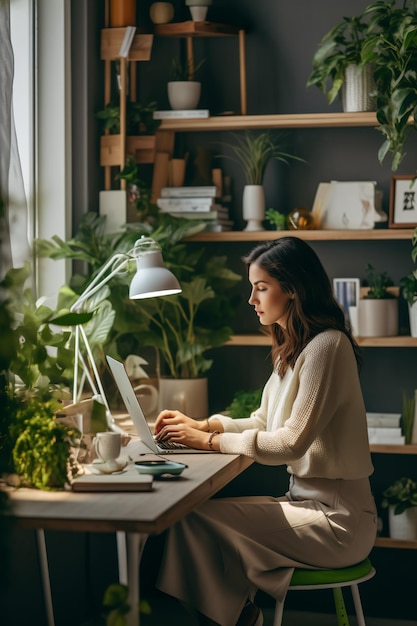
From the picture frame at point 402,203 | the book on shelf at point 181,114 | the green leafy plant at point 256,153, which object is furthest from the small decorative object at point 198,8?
the picture frame at point 402,203

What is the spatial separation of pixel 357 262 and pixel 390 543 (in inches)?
45.2

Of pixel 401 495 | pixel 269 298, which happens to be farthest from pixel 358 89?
pixel 401 495

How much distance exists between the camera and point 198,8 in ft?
13.4

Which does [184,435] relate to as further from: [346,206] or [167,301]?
[346,206]

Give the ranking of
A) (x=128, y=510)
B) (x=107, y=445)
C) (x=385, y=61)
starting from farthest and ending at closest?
(x=385, y=61)
(x=107, y=445)
(x=128, y=510)

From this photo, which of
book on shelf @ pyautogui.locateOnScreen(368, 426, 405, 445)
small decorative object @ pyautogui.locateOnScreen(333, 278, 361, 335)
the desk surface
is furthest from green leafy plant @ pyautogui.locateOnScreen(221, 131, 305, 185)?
the desk surface

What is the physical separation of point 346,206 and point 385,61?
61 centimetres

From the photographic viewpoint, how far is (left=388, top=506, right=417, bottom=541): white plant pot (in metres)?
3.84

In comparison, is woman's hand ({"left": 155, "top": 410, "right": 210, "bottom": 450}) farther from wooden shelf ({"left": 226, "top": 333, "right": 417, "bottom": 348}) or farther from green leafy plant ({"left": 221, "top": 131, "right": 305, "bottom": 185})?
green leafy plant ({"left": 221, "top": 131, "right": 305, "bottom": 185})

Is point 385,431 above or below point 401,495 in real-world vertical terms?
above

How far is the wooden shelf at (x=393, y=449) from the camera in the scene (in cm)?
380

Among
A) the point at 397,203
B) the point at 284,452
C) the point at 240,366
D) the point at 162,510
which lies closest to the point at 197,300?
the point at 240,366

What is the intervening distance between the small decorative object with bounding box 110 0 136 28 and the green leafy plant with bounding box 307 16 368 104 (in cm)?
77

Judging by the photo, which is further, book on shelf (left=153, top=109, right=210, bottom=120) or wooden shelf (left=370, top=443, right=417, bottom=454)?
book on shelf (left=153, top=109, right=210, bottom=120)
